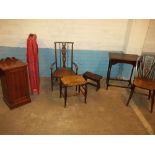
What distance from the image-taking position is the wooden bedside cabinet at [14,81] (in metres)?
2.88

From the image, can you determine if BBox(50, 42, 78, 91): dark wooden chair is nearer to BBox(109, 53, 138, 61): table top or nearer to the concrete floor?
the concrete floor

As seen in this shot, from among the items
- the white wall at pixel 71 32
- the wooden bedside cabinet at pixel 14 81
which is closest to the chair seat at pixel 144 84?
the white wall at pixel 71 32

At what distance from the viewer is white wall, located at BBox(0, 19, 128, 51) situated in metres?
3.97

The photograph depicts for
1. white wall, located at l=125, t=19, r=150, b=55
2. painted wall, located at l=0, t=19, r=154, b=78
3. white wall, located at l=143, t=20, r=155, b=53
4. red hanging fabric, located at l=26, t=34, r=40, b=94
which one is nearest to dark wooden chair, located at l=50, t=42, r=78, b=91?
painted wall, located at l=0, t=19, r=154, b=78

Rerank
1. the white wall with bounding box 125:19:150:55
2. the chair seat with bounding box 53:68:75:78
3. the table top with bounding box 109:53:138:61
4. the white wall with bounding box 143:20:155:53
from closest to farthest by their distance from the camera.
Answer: the chair seat with bounding box 53:68:75:78 → the table top with bounding box 109:53:138:61 → the white wall with bounding box 125:19:150:55 → the white wall with bounding box 143:20:155:53

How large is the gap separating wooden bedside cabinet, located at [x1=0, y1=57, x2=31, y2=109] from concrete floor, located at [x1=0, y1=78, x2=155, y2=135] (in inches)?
5.8

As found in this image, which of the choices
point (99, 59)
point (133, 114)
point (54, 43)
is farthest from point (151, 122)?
point (54, 43)

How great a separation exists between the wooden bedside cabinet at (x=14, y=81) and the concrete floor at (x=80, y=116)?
15 centimetres

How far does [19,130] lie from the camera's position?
2.66 meters

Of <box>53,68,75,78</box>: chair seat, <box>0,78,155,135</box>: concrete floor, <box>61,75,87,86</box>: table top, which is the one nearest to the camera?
<box>0,78,155,135</box>: concrete floor

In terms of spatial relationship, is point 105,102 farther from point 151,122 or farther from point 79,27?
point 79,27

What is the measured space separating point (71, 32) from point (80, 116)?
6.44 ft
